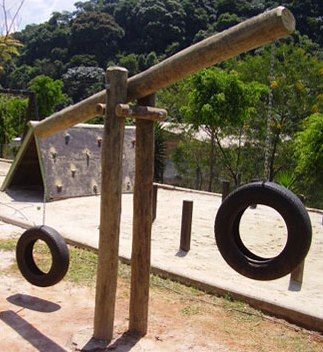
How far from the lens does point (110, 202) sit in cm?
396

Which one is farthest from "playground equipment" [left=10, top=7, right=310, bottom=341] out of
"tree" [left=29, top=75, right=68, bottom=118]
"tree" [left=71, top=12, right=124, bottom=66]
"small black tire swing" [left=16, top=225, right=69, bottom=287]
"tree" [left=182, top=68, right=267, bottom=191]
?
"tree" [left=71, top=12, right=124, bottom=66]

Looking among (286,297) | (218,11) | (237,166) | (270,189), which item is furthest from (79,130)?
(218,11)

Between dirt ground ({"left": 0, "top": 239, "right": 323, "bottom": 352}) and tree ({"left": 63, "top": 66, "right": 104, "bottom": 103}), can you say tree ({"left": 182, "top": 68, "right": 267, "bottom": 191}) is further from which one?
tree ({"left": 63, "top": 66, "right": 104, "bottom": 103})

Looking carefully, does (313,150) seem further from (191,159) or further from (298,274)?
(191,159)

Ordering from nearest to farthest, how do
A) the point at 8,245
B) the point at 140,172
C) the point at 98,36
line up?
the point at 140,172
the point at 8,245
the point at 98,36

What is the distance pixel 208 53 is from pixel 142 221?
151cm

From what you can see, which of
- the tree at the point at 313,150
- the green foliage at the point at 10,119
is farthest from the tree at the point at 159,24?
the tree at the point at 313,150

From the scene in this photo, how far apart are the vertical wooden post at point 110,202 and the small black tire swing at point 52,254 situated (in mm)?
770

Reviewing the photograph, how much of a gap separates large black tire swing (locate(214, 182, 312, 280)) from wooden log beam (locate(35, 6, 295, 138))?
95 cm

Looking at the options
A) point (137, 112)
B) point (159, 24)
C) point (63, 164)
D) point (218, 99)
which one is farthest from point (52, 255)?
point (159, 24)

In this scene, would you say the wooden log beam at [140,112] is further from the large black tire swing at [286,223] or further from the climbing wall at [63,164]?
the climbing wall at [63,164]

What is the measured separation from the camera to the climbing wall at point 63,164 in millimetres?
10516

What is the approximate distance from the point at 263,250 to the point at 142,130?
4.21 meters

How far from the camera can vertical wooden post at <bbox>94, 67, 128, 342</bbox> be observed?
12.9 feet
